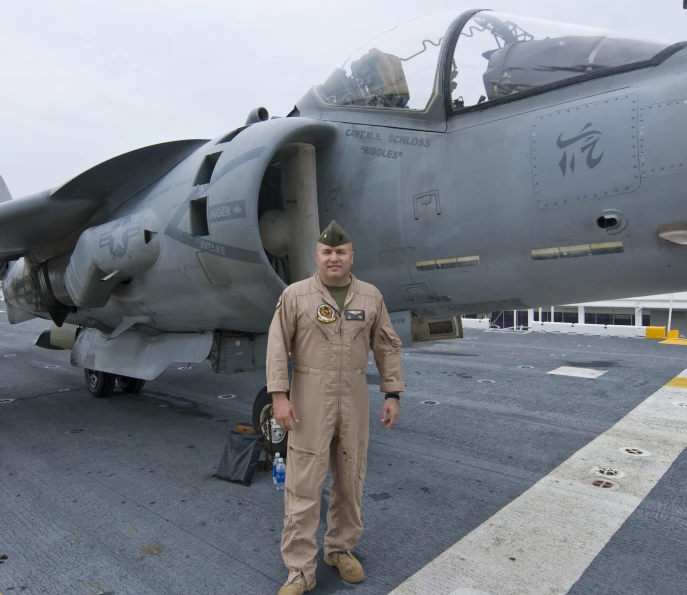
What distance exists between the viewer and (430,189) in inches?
125

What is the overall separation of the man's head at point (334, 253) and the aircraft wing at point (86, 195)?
2767 mm

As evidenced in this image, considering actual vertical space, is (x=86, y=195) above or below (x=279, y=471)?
above

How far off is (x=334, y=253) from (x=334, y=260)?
0.12 ft

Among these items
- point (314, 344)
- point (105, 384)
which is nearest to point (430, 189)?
point (314, 344)

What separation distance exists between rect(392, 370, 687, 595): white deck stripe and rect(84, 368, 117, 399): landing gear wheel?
5.75m

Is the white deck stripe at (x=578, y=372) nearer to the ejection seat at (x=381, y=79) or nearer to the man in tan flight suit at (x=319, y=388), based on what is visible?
the ejection seat at (x=381, y=79)

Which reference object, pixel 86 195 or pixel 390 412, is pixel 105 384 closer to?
pixel 86 195

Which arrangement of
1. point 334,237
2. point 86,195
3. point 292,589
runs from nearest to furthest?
point 292,589, point 334,237, point 86,195

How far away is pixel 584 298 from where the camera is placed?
9.86 feet

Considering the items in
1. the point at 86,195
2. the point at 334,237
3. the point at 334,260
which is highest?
the point at 86,195

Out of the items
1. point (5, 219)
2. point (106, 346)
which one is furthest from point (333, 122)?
point (106, 346)

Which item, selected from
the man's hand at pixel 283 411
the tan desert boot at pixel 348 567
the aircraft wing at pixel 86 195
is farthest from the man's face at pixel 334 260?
the aircraft wing at pixel 86 195

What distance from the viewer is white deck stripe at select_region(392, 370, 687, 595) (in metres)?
2.56

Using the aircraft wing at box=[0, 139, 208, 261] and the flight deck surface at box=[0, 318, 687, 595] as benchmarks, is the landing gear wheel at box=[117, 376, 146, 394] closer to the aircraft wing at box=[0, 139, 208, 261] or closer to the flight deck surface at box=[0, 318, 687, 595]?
the flight deck surface at box=[0, 318, 687, 595]
